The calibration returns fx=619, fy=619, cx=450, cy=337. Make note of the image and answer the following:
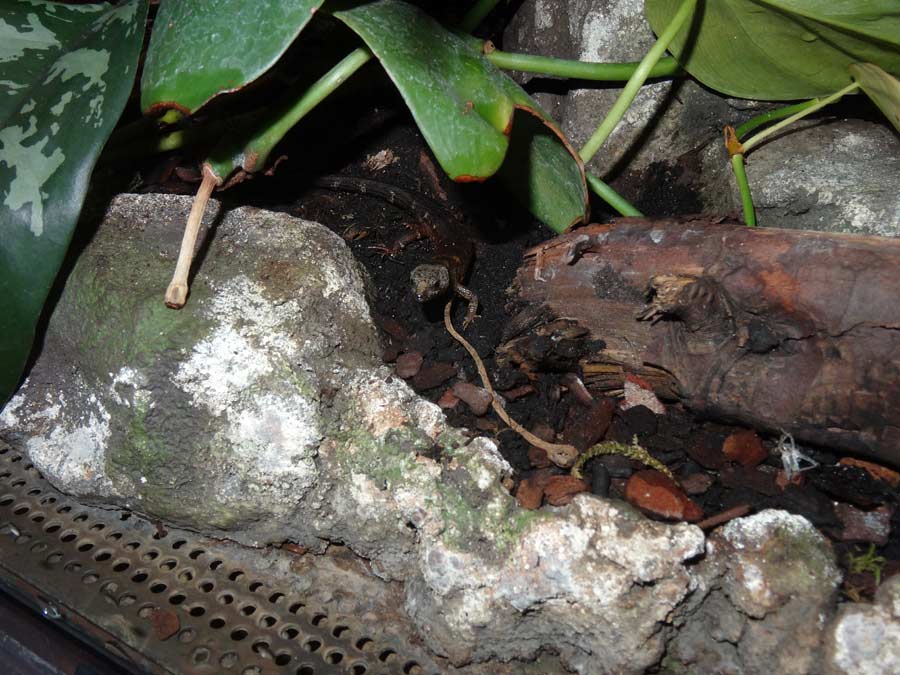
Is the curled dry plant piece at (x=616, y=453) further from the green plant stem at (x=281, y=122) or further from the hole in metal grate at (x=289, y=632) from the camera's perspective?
the green plant stem at (x=281, y=122)

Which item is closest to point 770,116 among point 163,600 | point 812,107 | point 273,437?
point 812,107

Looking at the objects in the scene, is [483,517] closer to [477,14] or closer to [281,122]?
[281,122]

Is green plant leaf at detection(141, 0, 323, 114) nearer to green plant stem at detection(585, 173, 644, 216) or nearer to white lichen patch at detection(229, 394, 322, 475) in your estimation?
white lichen patch at detection(229, 394, 322, 475)

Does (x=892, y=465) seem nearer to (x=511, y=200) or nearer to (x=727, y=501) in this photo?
(x=727, y=501)

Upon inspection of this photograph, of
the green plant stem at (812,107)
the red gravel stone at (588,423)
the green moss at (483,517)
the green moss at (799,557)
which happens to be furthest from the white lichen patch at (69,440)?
the green plant stem at (812,107)

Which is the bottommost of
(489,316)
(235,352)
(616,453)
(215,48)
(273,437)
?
(616,453)

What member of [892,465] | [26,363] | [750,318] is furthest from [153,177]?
[892,465]

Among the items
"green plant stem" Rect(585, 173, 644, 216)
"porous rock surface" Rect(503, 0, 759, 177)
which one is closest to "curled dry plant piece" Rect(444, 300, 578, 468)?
"green plant stem" Rect(585, 173, 644, 216)
